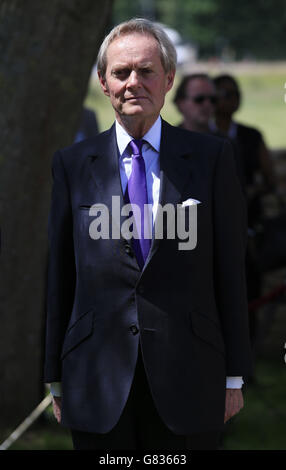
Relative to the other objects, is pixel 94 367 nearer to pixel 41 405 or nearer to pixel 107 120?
pixel 41 405

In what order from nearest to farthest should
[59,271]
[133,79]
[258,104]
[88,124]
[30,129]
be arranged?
1. [133,79]
2. [59,271]
3. [30,129]
4. [88,124]
5. [258,104]

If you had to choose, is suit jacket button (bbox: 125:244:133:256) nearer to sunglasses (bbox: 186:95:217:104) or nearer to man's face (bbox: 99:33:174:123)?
man's face (bbox: 99:33:174:123)

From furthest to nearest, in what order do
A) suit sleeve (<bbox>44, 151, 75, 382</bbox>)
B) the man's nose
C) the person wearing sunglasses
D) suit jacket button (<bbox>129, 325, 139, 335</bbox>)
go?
1. the person wearing sunglasses
2. suit sleeve (<bbox>44, 151, 75, 382</bbox>)
3. suit jacket button (<bbox>129, 325, 139, 335</bbox>)
4. the man's nose

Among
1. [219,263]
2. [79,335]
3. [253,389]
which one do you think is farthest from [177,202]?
[253,389]

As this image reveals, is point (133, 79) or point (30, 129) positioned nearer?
point (133, 79)

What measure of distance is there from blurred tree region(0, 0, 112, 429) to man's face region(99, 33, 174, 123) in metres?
2.56

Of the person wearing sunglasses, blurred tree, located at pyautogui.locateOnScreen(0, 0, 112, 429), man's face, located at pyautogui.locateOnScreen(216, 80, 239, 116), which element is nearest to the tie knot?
blurred tree, located at pyautogui.locateOnScreen(0, 0, 112, 429)

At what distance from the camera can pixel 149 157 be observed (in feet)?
11.8

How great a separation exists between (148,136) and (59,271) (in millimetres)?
577

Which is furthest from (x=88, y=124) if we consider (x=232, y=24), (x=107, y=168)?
(x=232, y=24)

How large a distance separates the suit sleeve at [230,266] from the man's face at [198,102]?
3043 millimetres

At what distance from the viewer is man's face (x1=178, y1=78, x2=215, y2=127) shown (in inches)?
263

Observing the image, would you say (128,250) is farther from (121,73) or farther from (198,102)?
(198,102)

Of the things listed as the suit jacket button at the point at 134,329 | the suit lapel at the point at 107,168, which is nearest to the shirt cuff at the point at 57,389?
the suit jacket button at the point at 134,329
